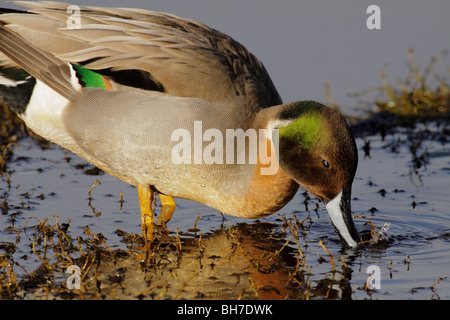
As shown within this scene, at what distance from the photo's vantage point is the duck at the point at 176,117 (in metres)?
4.00

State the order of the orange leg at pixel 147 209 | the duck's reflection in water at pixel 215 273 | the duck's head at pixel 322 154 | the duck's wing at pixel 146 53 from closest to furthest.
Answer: the duck's reflection in water at pixel 215 273, the duck's head at pixel 322 154, the duck's wing at pixel 146 53, the orange leg at pixel 147 209

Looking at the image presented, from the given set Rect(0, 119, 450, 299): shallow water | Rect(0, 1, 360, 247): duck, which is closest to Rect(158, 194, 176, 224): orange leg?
Rect(0, 119, 450, 299): shallow water

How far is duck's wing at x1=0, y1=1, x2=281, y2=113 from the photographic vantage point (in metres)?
4.11

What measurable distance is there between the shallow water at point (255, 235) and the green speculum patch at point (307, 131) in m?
0.51

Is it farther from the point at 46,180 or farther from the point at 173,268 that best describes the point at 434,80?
the point at 173,268

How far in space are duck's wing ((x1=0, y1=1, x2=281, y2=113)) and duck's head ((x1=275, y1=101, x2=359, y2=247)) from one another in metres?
0.31

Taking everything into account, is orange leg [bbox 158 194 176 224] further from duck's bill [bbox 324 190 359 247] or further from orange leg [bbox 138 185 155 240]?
duck's bill [bbox 324 190 359 247]

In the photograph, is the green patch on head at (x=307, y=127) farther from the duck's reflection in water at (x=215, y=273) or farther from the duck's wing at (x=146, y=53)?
the duck's reflection in water at (x=215, y=273)

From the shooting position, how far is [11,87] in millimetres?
4488

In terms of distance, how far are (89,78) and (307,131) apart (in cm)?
130

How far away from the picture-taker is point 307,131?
13.1 ft

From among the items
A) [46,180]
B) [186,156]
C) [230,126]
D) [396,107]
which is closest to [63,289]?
[186,156]

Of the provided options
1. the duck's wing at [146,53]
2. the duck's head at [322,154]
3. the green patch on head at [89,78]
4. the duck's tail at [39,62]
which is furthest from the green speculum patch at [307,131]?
the duck's tail at [39,62]

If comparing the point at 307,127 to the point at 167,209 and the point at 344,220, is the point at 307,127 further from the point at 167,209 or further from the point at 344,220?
the point at 167,209
